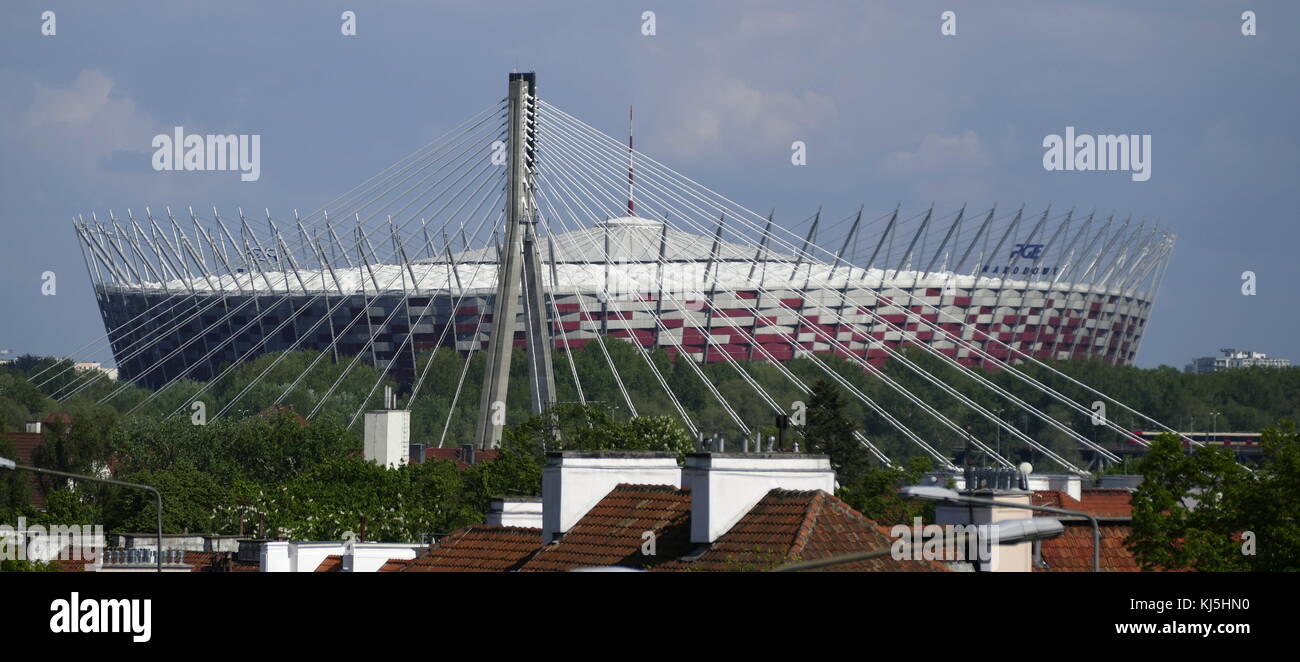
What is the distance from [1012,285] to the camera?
152375 millimetres

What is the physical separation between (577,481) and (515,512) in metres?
4.20

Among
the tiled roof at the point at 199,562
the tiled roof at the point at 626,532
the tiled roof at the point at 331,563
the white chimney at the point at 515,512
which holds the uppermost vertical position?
the tiled roof at the point at 626,532

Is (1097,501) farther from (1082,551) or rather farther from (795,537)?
(795,537)

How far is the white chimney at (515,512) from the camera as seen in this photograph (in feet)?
92.3

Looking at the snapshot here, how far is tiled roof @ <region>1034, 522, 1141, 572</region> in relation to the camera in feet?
78.6

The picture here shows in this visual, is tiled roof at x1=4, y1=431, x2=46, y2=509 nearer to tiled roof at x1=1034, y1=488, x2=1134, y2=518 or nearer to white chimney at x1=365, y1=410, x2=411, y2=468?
white chimney at x1=365, y1=410, x2=411, y2=468

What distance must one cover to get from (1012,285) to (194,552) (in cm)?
11828

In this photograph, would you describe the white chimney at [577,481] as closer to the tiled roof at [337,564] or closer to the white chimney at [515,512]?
the white chimney at [515,512]

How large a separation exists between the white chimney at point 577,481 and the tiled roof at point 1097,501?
8.03 m

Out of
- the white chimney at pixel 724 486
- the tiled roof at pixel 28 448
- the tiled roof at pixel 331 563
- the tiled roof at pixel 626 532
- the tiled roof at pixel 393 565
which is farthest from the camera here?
the tiled roof at pixel 28 448

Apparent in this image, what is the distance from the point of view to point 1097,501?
117 ft

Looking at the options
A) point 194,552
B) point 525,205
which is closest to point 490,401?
point 525,205

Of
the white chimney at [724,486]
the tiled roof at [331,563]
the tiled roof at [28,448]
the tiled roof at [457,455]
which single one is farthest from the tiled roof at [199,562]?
the tiled roof at [457,455]
